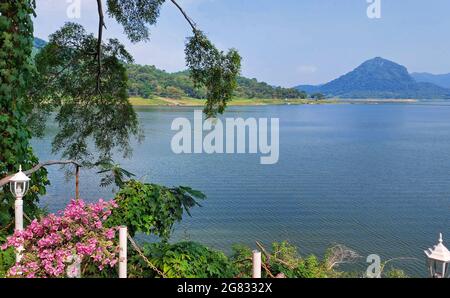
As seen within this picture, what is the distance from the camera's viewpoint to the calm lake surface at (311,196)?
11.1m

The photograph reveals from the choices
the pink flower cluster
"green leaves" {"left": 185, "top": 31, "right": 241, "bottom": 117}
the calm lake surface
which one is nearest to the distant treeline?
the calm lake surface

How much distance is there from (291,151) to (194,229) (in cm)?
1519

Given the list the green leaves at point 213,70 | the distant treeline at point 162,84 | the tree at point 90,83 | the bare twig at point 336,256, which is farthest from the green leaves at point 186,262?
the distant treeline at point 162,84

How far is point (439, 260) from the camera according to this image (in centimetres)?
298

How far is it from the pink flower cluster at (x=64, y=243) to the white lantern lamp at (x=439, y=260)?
6.63 ft

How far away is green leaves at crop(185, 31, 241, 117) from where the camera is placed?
6.07m

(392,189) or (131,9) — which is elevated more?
(131,9)

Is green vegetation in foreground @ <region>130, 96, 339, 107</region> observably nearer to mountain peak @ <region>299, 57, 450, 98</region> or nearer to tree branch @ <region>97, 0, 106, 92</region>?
tree branch @ <region>97, 0, 106, 92</region>

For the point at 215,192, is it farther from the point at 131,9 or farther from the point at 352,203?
the point at 131,9

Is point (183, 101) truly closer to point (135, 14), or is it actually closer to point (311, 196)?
point (311, 196)

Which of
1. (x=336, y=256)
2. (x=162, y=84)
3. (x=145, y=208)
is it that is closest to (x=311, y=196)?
(x=336, y=256)

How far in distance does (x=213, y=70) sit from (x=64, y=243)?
3712mm
